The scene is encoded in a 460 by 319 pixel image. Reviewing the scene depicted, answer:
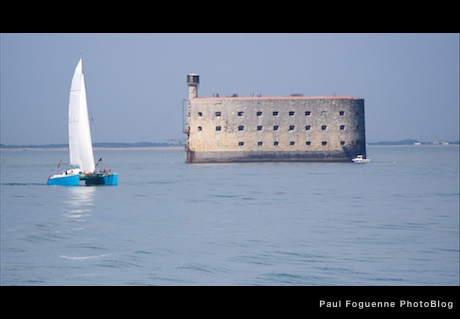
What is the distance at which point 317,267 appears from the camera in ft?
48.5

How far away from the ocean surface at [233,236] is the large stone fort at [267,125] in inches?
829

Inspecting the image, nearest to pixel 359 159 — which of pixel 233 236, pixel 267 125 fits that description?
pixel 267 125

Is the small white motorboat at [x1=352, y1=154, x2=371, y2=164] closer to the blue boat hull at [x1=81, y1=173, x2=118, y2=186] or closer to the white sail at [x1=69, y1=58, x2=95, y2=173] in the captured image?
the blue boat hull at [x1=81, y1=173, x2=118, y2=186]

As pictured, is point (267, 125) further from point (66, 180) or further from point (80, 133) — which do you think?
point (80, 133)

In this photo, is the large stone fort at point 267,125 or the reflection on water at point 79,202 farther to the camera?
the large stone fort at point 267,125

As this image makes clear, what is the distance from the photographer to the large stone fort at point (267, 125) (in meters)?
59.8

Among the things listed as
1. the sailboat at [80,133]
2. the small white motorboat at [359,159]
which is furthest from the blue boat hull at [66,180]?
the small white motorboat at [359,159]

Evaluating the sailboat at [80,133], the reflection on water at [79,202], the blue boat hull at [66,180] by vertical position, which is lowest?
the reflection on water at [79,202]

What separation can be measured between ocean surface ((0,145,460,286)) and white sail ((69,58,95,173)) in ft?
7.71

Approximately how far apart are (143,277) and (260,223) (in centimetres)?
938

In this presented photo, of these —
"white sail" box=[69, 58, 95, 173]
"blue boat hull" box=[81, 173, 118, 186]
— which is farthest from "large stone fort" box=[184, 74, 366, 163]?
"white sail" box=[69, 58, 95, 173]

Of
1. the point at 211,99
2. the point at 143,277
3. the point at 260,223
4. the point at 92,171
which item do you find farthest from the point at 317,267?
the point at 211,99

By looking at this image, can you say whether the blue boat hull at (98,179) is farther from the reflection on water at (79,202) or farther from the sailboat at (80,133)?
the reflection on water at (79,202)

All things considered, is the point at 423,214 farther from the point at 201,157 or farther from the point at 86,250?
the point at 201,157
